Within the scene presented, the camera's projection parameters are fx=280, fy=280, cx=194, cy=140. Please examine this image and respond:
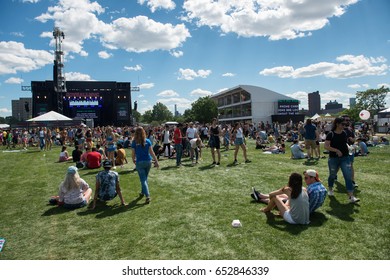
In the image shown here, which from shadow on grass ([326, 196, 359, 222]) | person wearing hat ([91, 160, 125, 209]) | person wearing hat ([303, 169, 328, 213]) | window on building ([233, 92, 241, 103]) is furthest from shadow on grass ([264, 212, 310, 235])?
window on building ([233, 92, 241, 103])

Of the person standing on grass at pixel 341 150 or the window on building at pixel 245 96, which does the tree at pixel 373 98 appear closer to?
the window on building at pixel 245 96

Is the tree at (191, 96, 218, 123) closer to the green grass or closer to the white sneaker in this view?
the green grass

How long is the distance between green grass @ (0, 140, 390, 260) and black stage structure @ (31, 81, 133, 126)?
156ft

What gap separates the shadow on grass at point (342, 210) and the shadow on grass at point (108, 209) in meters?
4.17

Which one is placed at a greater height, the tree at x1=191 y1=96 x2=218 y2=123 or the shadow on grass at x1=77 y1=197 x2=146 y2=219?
the tree at x1=191 y1=96 x2=218 y2=123

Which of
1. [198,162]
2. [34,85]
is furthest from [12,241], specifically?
[34,85]

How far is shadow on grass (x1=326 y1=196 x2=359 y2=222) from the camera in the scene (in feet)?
17.4

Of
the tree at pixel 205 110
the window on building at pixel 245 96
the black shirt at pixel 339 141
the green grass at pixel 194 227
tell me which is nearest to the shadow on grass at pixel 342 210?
the green grass at pixel 194 227

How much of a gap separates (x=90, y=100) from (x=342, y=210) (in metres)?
53.6

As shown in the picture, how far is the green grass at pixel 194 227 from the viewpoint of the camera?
4.19 metres

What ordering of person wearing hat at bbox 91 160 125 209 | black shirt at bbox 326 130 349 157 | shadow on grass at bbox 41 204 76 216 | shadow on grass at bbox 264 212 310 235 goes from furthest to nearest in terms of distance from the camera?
person wearing hat at bbox 91 160 125 209 → shadow on grass at bbox 41 204 76 216 → black shirt at bbox 326 130 349 157 → shadow on grass at bbox 264 212 310 235

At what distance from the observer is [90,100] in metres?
53.3

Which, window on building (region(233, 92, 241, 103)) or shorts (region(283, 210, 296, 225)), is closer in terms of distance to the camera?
shorts (region(283, 210, 296, 225))

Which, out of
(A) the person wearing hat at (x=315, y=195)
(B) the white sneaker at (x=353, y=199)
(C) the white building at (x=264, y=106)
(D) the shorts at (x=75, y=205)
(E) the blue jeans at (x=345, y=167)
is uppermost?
(C) the white building at (x=264, y=106)
